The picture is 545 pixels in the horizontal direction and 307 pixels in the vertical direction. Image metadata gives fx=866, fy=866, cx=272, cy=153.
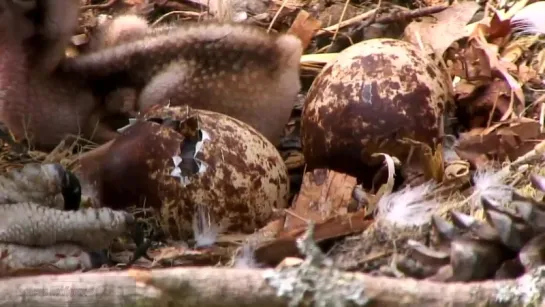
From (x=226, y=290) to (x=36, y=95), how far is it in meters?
0.72

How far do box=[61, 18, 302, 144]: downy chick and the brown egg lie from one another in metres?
0.14

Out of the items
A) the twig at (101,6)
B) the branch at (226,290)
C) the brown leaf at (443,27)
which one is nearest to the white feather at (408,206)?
the branch at (226,290)

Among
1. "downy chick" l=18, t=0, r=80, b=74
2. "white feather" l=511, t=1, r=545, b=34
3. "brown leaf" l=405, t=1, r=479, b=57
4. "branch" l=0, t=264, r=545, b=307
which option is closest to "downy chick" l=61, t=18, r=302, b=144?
"downy chick" l=18, t=0, r=80, b=74

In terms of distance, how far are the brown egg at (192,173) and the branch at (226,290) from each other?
1.14 feet

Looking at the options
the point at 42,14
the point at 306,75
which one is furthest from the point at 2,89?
the point at 306,75

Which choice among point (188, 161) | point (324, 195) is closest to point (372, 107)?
point (324, 195)

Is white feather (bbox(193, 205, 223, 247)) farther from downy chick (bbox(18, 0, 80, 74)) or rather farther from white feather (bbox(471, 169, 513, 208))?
downy chick (bbox(18, 0, 80, 74))

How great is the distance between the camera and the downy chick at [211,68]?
122cm

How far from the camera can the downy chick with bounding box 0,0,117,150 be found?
128 centimetres

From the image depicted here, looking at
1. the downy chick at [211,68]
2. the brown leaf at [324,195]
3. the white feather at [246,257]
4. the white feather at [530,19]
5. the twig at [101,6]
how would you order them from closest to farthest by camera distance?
the white feather at [246,257]
the brown leaf at [324,195]
the downy chick at [211,68]
the white feather at [530,19]
the twig at [101,6]

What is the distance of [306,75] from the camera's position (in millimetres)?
1489

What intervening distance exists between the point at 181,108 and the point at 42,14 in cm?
30

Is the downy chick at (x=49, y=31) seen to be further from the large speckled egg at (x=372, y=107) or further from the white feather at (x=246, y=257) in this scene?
the white feather at (x=246, y=257)

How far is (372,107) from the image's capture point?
109 cm
